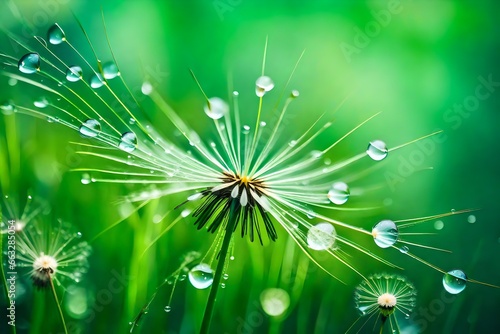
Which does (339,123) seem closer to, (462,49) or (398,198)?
(398,198)

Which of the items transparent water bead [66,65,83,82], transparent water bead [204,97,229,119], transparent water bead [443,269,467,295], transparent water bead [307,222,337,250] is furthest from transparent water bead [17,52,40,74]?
transparent water bead [443,269,467,295]

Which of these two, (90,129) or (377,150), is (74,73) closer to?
(90,129)

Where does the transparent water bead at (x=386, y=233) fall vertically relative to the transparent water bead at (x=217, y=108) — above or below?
below

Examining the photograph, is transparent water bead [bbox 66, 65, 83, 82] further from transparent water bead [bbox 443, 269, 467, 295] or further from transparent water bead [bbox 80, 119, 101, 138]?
transparent water bead [bbox 443, 269, 467, 295]

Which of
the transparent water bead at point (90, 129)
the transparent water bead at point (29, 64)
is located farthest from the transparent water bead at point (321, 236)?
the transparent water bead at point (29, 64)

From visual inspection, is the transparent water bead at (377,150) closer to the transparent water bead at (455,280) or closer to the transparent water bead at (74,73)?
the transparent water bead at (455,280)
